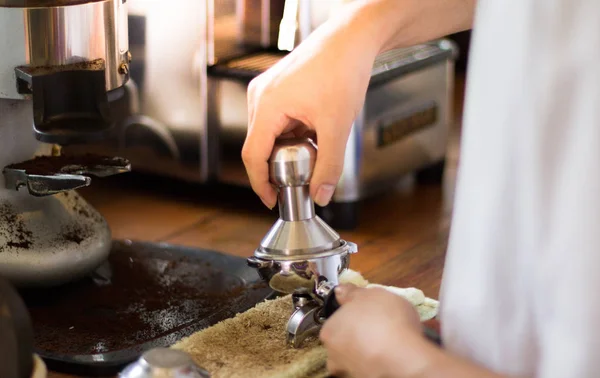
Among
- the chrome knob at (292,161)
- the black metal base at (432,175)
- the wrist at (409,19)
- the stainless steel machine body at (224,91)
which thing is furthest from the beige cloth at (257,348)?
the black metal base at (432,175)

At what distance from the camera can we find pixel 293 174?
80cm

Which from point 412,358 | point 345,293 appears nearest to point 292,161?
point 345,293

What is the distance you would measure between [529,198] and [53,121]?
0.46 meters

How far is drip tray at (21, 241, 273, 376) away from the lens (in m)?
0.83

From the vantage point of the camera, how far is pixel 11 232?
93cm

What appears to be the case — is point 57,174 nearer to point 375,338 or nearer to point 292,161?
point 292,161

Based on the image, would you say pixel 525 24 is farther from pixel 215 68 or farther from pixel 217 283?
pixel 215 68

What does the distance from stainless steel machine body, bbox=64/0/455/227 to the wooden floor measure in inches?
1.4

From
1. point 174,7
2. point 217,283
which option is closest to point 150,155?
point 174,7

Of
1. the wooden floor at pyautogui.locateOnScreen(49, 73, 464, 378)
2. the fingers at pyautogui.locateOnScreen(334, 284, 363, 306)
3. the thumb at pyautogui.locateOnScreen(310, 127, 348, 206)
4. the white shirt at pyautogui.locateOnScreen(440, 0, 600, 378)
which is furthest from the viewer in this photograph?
the wooden floor at pyautogui.locateOnScreen(49, 73, 464, 378)

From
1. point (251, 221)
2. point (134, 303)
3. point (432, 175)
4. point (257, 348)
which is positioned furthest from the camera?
point (432, 175)

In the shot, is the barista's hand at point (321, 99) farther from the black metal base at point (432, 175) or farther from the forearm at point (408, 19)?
the black metal base at point (432, 175)

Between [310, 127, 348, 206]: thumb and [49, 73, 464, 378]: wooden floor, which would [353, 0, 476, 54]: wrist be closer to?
[310, 127, 348, 206]: thumb

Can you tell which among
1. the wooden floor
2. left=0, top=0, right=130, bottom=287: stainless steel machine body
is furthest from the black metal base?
left=0, top=0, right=130, bottom=287: stainless steel machine body
